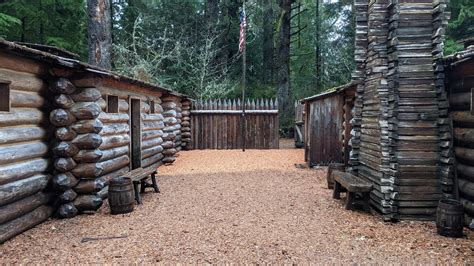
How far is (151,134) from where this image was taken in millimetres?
12016

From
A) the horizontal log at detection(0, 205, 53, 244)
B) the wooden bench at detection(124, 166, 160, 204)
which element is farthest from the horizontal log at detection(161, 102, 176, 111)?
the horizontal log at detection(0, 205, 53, 244)

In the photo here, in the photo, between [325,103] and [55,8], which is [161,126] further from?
[55,8]

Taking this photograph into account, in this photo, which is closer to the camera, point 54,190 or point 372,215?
point 54,190

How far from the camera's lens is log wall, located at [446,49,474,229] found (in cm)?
583

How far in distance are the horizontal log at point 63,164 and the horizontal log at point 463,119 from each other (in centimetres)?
731

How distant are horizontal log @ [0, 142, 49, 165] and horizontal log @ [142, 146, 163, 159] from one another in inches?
196

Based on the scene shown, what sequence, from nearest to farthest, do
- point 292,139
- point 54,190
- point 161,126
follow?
point 54,190 → point 161,126 → point 292,139

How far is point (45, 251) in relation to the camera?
4.83 m

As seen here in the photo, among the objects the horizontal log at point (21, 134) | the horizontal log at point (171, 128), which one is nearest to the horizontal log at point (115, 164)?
the horizontal log at point (21, 134)

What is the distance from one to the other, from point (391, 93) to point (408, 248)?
2952 millimetres

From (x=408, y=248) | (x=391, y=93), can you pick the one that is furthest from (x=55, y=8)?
(x=408, y=248)

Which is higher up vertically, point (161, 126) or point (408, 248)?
point (161, 126)

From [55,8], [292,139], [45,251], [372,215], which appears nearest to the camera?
[45,251]

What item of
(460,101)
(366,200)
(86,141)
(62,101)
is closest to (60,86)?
(62,101)
